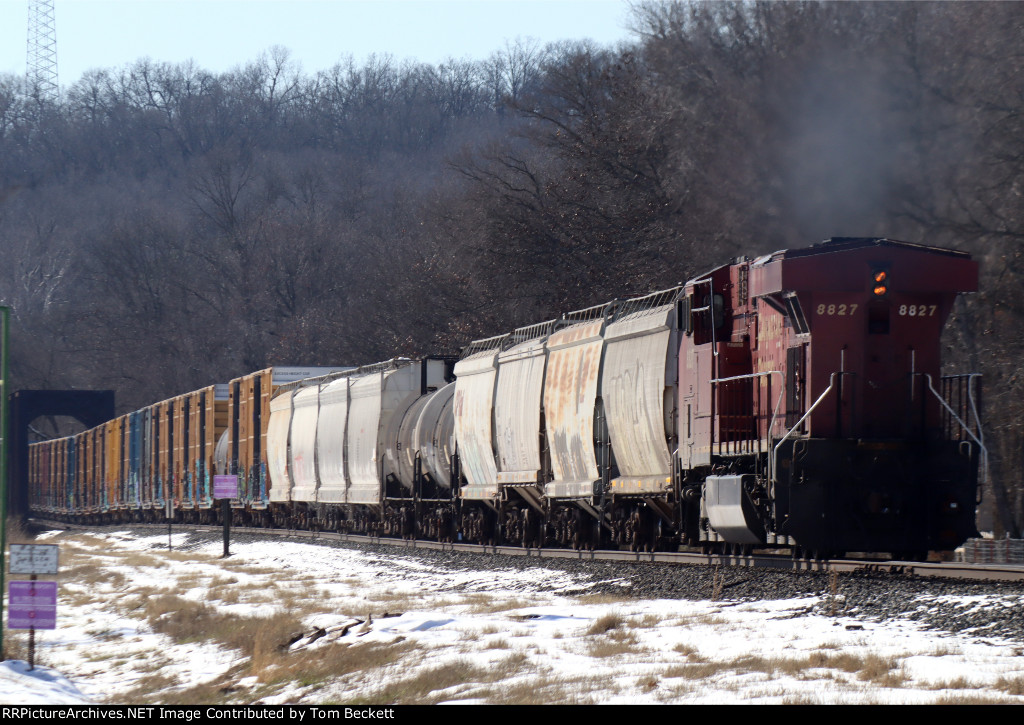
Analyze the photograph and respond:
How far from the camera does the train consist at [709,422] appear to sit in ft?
48.5

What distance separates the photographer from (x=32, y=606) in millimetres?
15523

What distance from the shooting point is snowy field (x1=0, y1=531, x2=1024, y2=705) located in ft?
29.3

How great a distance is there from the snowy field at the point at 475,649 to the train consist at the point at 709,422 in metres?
1.96

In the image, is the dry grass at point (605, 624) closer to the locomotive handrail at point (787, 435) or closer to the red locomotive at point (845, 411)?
the red locomotive at point (845, 411)

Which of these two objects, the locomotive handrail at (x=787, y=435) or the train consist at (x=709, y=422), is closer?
the locomotive handrail at (x=787, y=435)

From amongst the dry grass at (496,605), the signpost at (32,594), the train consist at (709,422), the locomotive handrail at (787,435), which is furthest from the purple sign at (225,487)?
the locomotive handrail at (787,435)

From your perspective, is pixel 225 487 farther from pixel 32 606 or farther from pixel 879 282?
pixel 879 282

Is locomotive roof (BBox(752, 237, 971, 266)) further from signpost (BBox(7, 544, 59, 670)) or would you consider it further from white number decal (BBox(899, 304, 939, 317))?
signpost (BBox(7, 544, 59, 670))

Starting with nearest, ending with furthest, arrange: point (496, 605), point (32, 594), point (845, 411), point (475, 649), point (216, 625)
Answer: point (475, 649) < point (496, 605) < point (845, 411) < point (32, 594) < point (216, 625)

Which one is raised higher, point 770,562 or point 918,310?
point 918,310

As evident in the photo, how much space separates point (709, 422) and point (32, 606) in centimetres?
845

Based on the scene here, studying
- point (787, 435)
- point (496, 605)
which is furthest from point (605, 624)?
point (787, 435)

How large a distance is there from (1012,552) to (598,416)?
8057mm

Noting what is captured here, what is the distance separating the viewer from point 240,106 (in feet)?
444
